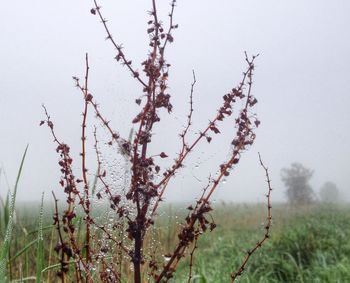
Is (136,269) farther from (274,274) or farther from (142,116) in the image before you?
(274,274)

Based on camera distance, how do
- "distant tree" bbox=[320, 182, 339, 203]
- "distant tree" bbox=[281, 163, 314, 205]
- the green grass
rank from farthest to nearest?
"distant tree" bbox=[320, 182, 339, 203]
"distant tree" bbox=[281, 163, 314, 205]
the green grass

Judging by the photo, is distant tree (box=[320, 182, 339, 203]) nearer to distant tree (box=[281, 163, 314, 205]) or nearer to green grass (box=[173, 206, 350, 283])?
distant tree (box=[281, 163, 314, 205])

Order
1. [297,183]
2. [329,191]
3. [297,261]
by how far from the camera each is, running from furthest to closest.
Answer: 1. [329,191]
2. [297,183]
3. [297,261]

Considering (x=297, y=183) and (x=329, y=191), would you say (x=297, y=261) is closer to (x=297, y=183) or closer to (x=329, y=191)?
(x=297, y=183)

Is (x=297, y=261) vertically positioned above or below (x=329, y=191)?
below

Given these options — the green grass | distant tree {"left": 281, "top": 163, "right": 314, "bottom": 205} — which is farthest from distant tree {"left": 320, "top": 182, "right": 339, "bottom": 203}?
the green grass

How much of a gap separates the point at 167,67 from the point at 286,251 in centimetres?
724

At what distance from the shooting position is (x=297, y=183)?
56.5m

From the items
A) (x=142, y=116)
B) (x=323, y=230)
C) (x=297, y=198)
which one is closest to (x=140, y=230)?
(x=142, y=116)

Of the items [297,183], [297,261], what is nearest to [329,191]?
[297,183]

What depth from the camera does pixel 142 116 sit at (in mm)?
1597

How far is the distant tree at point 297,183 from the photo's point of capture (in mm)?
54656

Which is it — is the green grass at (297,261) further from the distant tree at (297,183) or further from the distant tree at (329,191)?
the distant tree at (329,191)

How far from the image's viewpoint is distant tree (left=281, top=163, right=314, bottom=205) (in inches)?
2152
